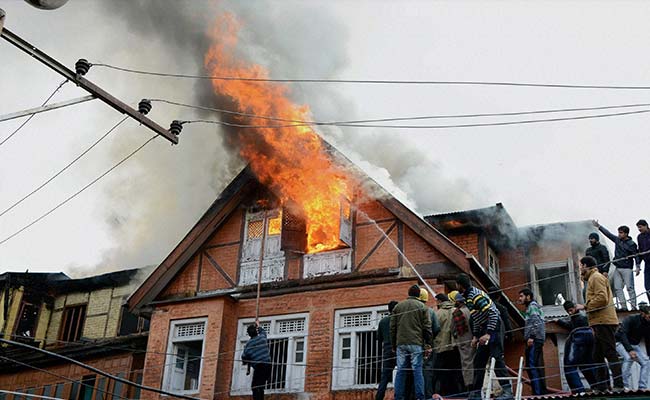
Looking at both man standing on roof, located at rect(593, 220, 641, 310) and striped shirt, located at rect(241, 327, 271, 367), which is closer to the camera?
man standing on roof, located at rect(593, 220, 641, 310)

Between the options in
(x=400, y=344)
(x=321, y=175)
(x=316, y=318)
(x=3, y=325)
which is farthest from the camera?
(x=3, y=325)

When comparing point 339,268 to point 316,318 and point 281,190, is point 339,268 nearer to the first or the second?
point 316,318

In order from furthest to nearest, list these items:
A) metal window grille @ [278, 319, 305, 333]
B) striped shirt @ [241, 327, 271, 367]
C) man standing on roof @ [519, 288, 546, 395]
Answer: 1. metal window grille @ [278, 319, 305, 333]
2. striped shirt @ [241, 327, 271, 367]
3. man standing on roof @ [519, 288, 546, 395]

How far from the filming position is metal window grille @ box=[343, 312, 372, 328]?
16750 mm

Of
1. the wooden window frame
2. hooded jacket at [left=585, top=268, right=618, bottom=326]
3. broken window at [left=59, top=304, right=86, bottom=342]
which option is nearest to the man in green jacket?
hooded jacket at [left=585, top=268, right=618, bottom=326]

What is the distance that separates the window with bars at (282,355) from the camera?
55.5ft

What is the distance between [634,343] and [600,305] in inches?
47.9

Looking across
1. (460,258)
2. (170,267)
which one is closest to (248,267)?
(170,267)

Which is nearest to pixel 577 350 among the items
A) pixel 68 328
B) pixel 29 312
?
pixel 68 328

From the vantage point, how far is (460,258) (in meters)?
15.9

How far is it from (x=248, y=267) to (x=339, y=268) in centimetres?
255

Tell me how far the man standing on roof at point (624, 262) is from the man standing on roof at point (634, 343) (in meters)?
1.95

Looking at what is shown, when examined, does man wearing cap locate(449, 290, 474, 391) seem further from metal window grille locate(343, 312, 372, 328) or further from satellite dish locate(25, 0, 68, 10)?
satellite dish locate(25, 0, 68, 10)

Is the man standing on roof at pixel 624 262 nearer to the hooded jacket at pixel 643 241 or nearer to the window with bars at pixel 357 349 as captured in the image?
the hooded jacket at pixel 643 241
